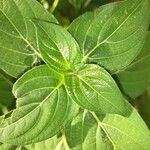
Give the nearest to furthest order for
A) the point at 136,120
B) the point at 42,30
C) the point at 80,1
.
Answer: the point at 42,30 → the point at 136,120 → the point at 80,1

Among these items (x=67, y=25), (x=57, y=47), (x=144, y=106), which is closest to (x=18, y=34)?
(x=57, y=47)

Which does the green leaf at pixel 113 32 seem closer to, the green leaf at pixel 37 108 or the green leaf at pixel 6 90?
the green leaf at pixel 37 108

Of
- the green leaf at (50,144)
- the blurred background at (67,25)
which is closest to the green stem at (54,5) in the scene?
the blurred background at (67,25)

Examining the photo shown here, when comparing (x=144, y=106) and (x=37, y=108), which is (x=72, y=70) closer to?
(x=37, y=108)

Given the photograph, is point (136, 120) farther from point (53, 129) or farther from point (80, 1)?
point (80, 1)

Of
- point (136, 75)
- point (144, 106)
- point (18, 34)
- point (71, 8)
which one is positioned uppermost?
point (18, 34)

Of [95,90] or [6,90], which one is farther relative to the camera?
[6,90]

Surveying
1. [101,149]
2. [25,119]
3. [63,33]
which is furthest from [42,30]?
[101,149]
